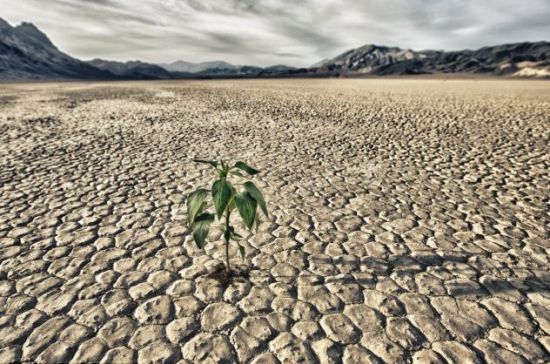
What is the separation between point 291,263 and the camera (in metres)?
3.38

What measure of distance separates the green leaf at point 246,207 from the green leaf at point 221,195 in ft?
0.29

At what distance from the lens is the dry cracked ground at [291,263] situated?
2.41 m

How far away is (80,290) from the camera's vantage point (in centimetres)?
293

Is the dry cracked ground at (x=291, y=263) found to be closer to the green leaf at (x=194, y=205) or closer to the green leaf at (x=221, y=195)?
the green leaf at (x=194, y=205)

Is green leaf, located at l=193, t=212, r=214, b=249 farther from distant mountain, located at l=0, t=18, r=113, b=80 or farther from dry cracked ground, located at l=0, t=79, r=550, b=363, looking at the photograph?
distant mountain, located at l=0, t=18, r=113, b=80

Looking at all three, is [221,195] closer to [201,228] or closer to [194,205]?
[194,205]

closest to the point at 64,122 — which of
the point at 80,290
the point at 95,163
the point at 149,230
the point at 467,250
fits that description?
the point at 95,163

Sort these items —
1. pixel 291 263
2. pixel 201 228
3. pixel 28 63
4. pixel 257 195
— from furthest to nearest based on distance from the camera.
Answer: pixel 28 63
pixel 291 263
pixel 201 228
pixel 257 195

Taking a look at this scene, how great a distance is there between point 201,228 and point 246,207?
457 mm

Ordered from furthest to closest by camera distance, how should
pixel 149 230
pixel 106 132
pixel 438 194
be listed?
1. pixel 106 132
2. pixel 438 194
3. pixel 149 230

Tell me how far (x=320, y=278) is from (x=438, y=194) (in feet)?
9.76

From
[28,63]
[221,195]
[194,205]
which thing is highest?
[221,195]

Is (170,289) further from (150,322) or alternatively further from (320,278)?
(320,278)

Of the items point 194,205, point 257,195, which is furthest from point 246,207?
point 194,205
